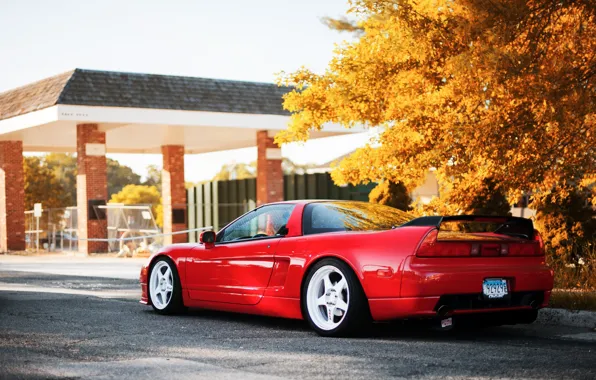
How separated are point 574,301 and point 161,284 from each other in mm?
4625

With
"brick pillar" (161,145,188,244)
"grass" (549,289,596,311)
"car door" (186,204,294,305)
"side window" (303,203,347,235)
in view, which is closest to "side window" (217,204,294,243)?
"car door" (186,204,294,305)

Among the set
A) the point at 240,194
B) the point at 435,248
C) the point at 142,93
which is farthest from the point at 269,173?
the point at 435,248

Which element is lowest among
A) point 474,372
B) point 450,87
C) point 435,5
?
point 474,372

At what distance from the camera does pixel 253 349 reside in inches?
299

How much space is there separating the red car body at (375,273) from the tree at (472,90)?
8.31 feet

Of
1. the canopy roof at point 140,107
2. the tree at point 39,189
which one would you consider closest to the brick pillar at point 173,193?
the canopy roof at point 140,107

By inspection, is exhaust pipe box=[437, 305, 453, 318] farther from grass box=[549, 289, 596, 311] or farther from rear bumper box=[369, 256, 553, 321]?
grass box=[549, 289, 596, 311]

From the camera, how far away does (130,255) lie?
29781mm

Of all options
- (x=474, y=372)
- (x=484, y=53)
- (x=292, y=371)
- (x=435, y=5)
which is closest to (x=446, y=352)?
(x=474, y=372)

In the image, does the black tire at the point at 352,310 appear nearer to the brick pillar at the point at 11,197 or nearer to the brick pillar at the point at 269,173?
the brick pillar at the point at 269,173

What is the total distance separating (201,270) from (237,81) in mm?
23756

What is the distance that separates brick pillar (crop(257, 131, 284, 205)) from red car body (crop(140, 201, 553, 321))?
2536cm

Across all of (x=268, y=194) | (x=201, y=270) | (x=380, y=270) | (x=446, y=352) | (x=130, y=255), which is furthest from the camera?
(x=268, y=194)

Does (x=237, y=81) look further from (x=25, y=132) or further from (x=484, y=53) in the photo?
(x=484, y=53)
